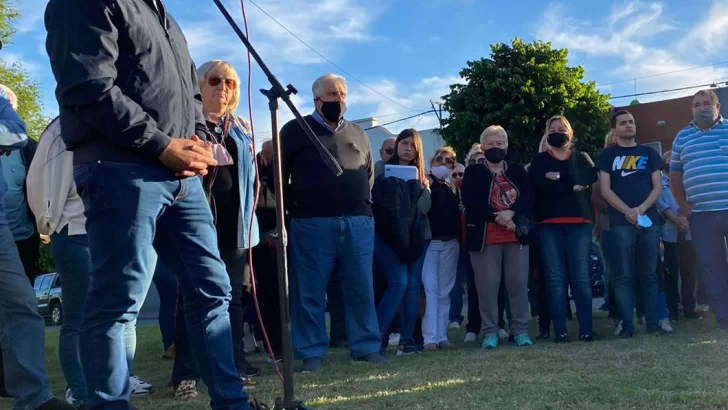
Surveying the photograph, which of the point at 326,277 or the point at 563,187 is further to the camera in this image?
the point at 563,187

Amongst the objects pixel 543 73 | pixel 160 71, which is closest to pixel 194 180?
pixel 160 71

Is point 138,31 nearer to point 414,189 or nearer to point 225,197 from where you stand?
point 225,197

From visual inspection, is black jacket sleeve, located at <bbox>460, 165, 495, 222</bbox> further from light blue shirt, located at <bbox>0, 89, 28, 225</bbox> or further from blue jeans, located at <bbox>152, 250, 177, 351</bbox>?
light blue shirt, located at <bbox>0, 89, 28, 225</bbox>

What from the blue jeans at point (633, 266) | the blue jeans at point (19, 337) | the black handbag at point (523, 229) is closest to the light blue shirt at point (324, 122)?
the black handbag at point (523, 229)

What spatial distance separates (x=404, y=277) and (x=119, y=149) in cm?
390

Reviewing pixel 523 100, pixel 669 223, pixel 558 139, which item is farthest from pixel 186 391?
pixel 523 100

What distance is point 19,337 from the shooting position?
3.84 m

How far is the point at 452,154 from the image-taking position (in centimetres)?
750

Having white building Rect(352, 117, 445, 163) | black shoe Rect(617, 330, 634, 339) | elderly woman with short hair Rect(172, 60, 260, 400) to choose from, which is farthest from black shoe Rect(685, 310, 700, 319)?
white building Rect(352, 117, 445, 163)

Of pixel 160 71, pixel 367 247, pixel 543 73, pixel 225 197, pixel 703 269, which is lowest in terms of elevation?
pixel 703 269

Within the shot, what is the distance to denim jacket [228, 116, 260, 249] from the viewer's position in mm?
4688

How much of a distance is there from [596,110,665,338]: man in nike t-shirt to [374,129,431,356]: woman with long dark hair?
175 cm

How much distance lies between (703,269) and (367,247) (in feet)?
10.8

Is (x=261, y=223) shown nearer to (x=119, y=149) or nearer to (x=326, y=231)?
(x=326, y=231)
